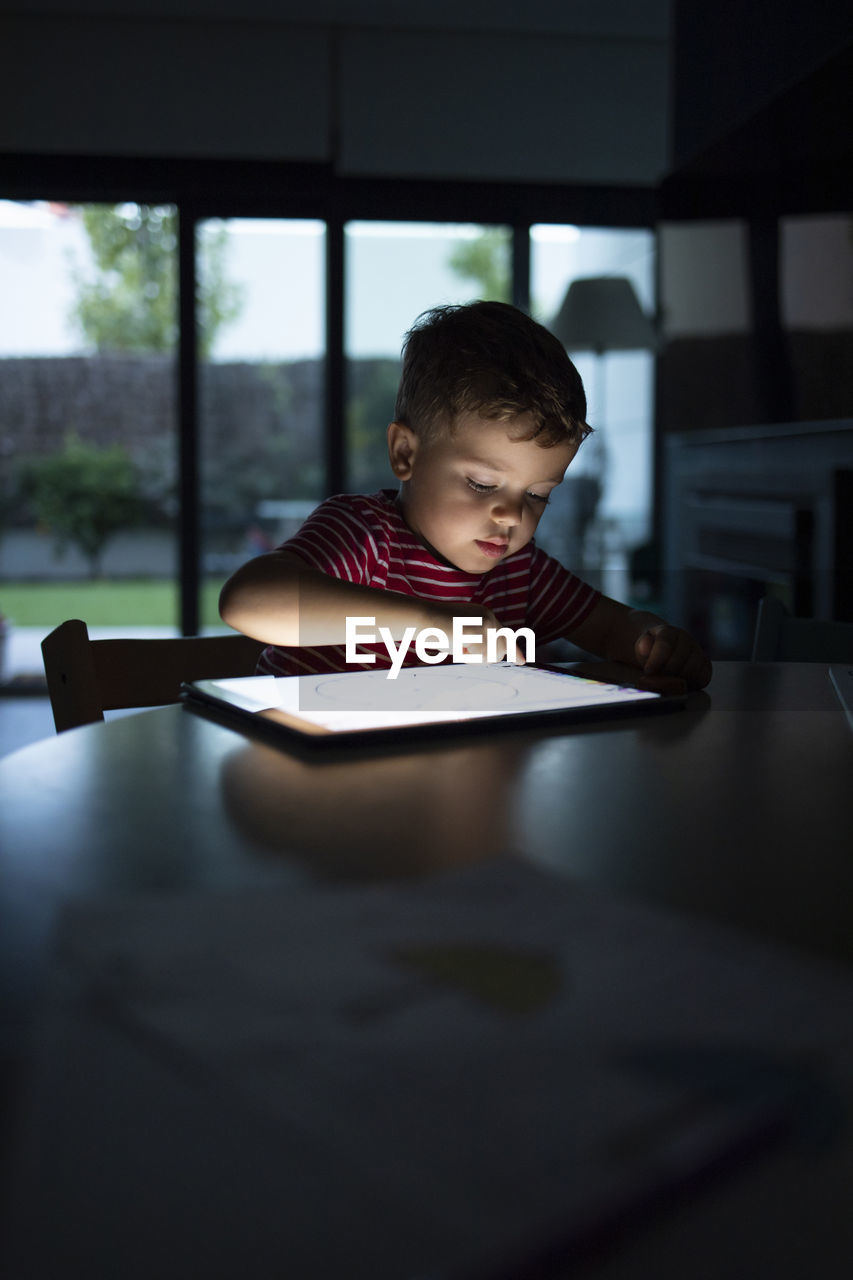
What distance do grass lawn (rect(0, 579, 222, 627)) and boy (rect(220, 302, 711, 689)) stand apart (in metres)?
5.08

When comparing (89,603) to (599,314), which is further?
(89,603)

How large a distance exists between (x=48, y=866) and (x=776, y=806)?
349 mm

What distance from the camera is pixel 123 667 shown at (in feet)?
3.63

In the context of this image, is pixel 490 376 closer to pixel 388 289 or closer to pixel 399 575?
pixel 399 575

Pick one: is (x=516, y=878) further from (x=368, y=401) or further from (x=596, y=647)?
(x=368, y=401)

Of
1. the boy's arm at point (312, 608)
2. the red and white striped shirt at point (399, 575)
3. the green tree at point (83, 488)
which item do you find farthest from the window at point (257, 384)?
the boy's arm at point (312, 608)

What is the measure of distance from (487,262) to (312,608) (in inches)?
167

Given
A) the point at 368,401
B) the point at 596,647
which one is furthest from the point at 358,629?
the point at 368,401

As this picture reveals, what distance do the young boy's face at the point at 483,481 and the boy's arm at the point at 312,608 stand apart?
24 cm

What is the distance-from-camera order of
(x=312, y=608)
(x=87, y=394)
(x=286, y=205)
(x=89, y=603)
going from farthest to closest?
(x=89, y=603)
(x=87, y=394)
(x=286, y=205)
(x=312, y=608)

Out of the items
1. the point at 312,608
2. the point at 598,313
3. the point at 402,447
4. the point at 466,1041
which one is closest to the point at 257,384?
the point at 598,313

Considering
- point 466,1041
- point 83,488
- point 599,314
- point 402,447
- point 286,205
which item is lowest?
point 466,1041

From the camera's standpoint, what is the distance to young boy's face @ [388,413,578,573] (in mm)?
1104

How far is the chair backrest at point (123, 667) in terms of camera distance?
96cm
